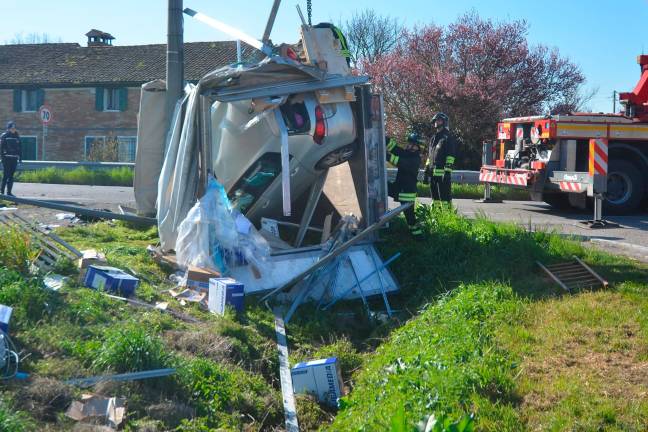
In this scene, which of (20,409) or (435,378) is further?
(435,378)

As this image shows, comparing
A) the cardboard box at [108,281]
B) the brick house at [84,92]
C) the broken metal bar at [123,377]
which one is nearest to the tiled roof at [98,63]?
the brick house at [84,92]

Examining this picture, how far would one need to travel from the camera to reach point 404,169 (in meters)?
9.80

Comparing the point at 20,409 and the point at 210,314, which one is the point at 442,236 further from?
the point at 20,409

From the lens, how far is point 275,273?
26.4 feet

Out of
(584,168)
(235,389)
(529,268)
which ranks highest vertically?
(584,168)

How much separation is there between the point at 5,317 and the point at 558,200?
11379 mm

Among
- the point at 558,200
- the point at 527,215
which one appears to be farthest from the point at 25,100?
the point at 527,215

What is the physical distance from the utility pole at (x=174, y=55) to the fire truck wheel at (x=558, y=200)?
7198 mm

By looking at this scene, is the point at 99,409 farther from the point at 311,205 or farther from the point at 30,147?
the point at 30,147

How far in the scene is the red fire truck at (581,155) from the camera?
1306 centimetres

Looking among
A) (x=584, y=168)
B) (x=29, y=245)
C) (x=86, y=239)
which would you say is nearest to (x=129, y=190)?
(x=86, y=239)

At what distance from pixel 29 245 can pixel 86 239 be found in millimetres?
2714

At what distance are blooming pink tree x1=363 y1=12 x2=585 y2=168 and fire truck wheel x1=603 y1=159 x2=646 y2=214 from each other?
9290 millimetres

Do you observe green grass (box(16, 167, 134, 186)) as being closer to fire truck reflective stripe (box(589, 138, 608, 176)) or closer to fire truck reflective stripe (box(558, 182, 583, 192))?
fire truck reflective stripe (box(558, 182, 583, 192))
